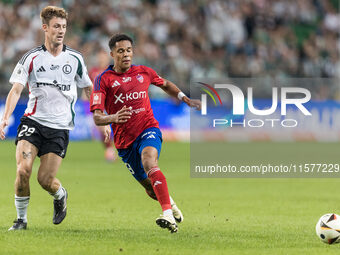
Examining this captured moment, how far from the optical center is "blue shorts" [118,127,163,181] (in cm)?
880

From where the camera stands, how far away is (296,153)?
807 inches

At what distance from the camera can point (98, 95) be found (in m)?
8.77

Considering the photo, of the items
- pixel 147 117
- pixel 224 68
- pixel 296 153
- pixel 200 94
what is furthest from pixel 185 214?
pixel 224 68

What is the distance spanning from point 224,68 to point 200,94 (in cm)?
234

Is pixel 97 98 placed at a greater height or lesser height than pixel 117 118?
greater

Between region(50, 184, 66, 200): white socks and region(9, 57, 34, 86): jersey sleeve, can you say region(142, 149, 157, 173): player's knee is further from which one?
region(9, 57, 34, 86): jersey sleeve

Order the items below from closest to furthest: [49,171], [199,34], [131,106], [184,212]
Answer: [49,171] < [131,106] < [184,212] < [199,34]

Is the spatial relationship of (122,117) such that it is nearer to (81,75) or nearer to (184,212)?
(81,75)

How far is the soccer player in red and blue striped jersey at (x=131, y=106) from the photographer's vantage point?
8.68 meters

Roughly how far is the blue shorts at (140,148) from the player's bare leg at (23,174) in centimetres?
109

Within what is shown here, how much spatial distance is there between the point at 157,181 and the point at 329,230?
1934 millimetres

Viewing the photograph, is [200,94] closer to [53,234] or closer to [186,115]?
[186,115]

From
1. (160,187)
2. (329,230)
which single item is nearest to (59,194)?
(160,187)

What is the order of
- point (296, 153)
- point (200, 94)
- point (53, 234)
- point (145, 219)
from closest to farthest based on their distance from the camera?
point (53, 234) < point (145, 219) < point (296, 153) < point (200, 94)
